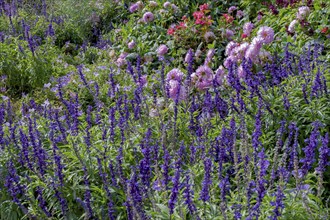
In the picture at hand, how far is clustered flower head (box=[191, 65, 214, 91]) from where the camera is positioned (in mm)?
4543

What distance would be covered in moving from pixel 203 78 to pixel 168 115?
3.40ft

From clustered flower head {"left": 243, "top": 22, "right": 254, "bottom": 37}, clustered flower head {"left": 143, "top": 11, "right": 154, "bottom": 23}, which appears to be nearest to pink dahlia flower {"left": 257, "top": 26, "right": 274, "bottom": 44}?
clustered flower head {"left": 243, "top": 22, "right": 254, "bottom": 37}

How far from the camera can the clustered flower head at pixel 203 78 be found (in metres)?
4.54

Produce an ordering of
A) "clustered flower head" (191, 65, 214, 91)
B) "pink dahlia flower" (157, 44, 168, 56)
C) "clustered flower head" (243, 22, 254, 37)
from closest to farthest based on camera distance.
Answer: "clustered flower head" (191, 65, 214, 91) → "clustered flower head" (243, 22, 254, 37) → "pink dahlia flower" (157, 44, 168, 56)

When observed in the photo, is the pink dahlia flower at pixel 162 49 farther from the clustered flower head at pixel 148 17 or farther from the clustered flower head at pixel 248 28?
the clustered flower head at pixel 248 28

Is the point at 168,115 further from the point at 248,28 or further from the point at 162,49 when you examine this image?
the point at 162,49

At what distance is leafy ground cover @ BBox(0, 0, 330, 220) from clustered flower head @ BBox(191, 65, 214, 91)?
12 millimetres

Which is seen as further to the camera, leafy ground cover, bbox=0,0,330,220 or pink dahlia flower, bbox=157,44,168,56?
pink dahlia flower, bbox=157,44,168,56

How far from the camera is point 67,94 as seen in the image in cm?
539

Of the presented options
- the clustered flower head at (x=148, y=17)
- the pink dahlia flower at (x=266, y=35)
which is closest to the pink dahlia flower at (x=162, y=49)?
the clustered flower head at (x=148, y=17)

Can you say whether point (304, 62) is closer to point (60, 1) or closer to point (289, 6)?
point (289, 6)

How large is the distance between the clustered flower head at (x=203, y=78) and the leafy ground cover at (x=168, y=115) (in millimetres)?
12

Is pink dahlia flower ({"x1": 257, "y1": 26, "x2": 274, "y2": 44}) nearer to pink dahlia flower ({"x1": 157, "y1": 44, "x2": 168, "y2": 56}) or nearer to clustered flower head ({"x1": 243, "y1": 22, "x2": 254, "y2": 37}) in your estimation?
clustered flower head ({"x1": 243, "y1": 22, "x2": 254, "y2": 37})

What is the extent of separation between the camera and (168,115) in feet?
12.2
